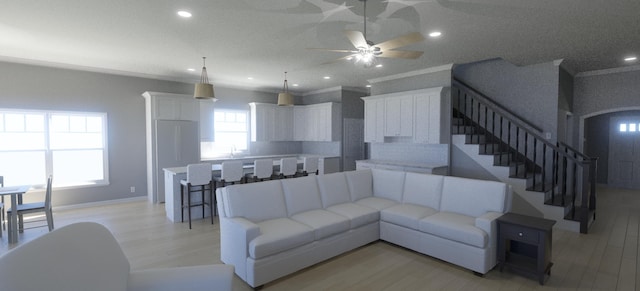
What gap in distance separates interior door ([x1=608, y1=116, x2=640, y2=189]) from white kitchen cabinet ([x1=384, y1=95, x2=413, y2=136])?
6.30 m

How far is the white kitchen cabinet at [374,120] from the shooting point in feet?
21.8

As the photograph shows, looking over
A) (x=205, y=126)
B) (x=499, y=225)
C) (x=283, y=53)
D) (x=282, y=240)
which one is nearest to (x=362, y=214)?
(x=282, y=240)

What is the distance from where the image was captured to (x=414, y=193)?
4227mm

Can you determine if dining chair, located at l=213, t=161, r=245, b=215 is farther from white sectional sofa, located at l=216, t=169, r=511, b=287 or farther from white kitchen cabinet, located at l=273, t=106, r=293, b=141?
white kitchen cabinet, located at l=273, t=106, r=293, b=141

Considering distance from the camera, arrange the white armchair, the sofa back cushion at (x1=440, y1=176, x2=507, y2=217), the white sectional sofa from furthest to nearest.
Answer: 1. the sofa back cushion at (x1=440, y1=176, x2=507, y2=217)
2. the white sectional sofa
3. the white armchair

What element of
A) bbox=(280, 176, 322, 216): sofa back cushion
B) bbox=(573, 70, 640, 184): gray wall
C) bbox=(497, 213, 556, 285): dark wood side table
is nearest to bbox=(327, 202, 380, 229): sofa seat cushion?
bbox=(280, 176, 322, 216): sofa back cushion

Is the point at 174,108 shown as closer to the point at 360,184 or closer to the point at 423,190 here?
the point at 360,184

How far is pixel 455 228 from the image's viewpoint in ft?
10.6

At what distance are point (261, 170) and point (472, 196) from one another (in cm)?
342

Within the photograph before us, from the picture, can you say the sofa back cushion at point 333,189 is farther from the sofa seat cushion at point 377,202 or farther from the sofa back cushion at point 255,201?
the sofa back cushion at point 255,201

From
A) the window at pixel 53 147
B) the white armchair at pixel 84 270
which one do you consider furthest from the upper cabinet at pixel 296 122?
the white armchair at pixel 84 270

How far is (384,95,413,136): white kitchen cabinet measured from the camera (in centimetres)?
612

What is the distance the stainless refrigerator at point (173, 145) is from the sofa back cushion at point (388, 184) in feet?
14.1

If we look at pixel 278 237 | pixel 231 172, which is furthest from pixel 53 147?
pixel 278 237
